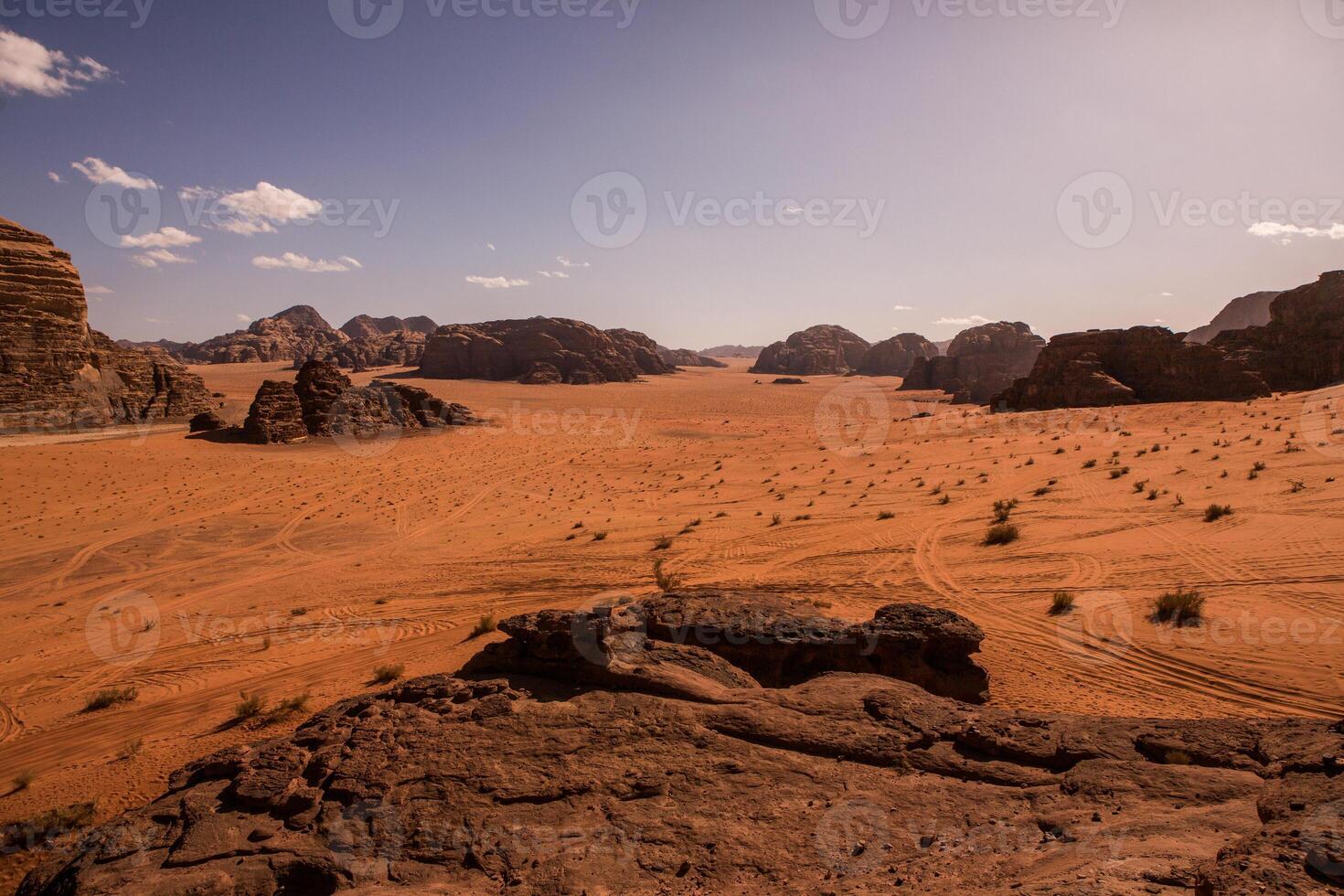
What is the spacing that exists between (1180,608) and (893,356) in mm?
91870

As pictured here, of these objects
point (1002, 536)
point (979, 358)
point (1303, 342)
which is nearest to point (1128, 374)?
point (1303, 342)

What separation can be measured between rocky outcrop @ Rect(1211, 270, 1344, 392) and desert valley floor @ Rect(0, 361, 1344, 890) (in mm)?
8607

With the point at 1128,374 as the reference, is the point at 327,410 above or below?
below

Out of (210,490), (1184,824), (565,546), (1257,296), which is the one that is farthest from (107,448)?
(1257,296)

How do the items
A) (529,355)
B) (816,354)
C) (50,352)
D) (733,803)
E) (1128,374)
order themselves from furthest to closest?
(816,354) → (529,355) → (1128,374) → (50,352) → (733,803)

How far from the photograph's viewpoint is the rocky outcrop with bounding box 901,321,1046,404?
61.0m

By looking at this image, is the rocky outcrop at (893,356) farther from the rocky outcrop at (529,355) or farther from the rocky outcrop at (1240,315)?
the rocky outcrop at (529,355)

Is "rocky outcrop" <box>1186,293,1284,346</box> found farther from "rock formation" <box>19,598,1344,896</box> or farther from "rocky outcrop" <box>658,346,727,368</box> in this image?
"rock formation" <box>19,598,1344,896</box>

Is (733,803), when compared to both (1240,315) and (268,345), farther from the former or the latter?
(268,345)

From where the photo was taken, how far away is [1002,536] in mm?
12406

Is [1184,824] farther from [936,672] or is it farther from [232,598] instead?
[232,598]

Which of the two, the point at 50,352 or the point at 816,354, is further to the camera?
the point at 816,354

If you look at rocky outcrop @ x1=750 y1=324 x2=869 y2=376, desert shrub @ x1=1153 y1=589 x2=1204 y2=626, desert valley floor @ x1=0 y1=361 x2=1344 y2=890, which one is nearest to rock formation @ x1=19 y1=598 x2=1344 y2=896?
desert valley floor @ x1=0 y1=361 x2=1344 y2=890

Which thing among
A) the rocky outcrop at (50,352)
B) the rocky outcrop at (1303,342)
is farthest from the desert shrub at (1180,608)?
the rocky outcrop at (50,352)
